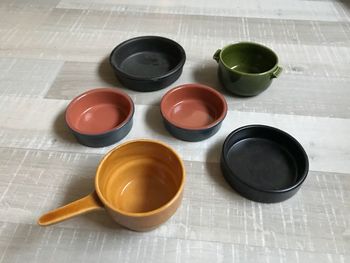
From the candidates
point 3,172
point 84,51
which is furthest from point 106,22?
point 3,172

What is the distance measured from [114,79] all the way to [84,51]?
162 mm

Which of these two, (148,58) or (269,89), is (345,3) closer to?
(269,89)

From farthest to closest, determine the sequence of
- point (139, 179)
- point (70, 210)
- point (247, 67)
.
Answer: point (247, 67) → point (139, 179) → point (70, 210)

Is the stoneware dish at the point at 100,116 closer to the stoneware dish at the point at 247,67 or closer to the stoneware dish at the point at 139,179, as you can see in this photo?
the stoneware dish at the point at 139,179

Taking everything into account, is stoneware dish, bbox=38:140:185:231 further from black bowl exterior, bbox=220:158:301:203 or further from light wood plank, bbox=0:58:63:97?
light wood plank, bbox=0:58:63:97

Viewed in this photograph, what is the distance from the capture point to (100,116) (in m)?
0.73

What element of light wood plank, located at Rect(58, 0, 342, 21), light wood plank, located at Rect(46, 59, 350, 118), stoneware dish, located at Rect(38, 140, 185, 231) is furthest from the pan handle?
light wood plank, located at Rect(58, 0, 342, 21)

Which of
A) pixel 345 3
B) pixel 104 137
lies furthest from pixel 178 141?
pixel 345 3

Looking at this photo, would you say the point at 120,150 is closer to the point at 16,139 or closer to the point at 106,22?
the point at 16,139

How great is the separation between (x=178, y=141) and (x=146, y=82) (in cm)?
17

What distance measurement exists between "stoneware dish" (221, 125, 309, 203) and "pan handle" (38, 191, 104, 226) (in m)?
0.24

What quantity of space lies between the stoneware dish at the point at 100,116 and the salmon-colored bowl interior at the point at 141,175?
0.08 m

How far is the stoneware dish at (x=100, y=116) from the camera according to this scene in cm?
66

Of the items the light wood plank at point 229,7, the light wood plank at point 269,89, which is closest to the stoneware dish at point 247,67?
the light wood plank at point 269,89
